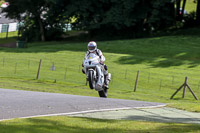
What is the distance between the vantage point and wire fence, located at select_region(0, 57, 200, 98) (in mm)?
29994

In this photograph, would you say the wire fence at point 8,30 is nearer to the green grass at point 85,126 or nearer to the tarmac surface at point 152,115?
the tarmac surface at point 152,115

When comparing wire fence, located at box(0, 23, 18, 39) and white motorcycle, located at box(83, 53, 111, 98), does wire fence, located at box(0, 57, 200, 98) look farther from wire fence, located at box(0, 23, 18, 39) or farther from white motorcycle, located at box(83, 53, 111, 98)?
wire fence, located at box(0, 23, 18, 39)

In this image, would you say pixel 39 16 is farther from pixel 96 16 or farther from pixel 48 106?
pixel 48 106

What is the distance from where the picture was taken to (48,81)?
30047mm

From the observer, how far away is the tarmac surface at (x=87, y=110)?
1205 centimetres

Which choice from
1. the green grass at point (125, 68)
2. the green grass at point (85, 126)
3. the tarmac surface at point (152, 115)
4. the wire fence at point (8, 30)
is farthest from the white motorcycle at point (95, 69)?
the wire fence at point (8, 30)

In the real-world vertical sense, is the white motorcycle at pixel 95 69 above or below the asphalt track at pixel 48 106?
above

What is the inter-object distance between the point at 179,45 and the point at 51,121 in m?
41.9

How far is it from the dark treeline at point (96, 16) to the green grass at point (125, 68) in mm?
3539

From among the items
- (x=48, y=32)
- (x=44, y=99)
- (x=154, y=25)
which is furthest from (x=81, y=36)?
(x=44, y=99)

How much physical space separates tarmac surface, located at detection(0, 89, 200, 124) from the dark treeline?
135 ft

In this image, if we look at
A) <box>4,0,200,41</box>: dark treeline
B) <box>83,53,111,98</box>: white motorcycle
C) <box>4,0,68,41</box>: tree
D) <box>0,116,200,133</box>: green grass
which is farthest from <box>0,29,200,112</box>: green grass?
<box>4,0,68,41</box>: tree

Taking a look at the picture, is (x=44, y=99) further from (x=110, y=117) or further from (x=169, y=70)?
(x=169, y=70)

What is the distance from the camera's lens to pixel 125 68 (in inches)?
1511
